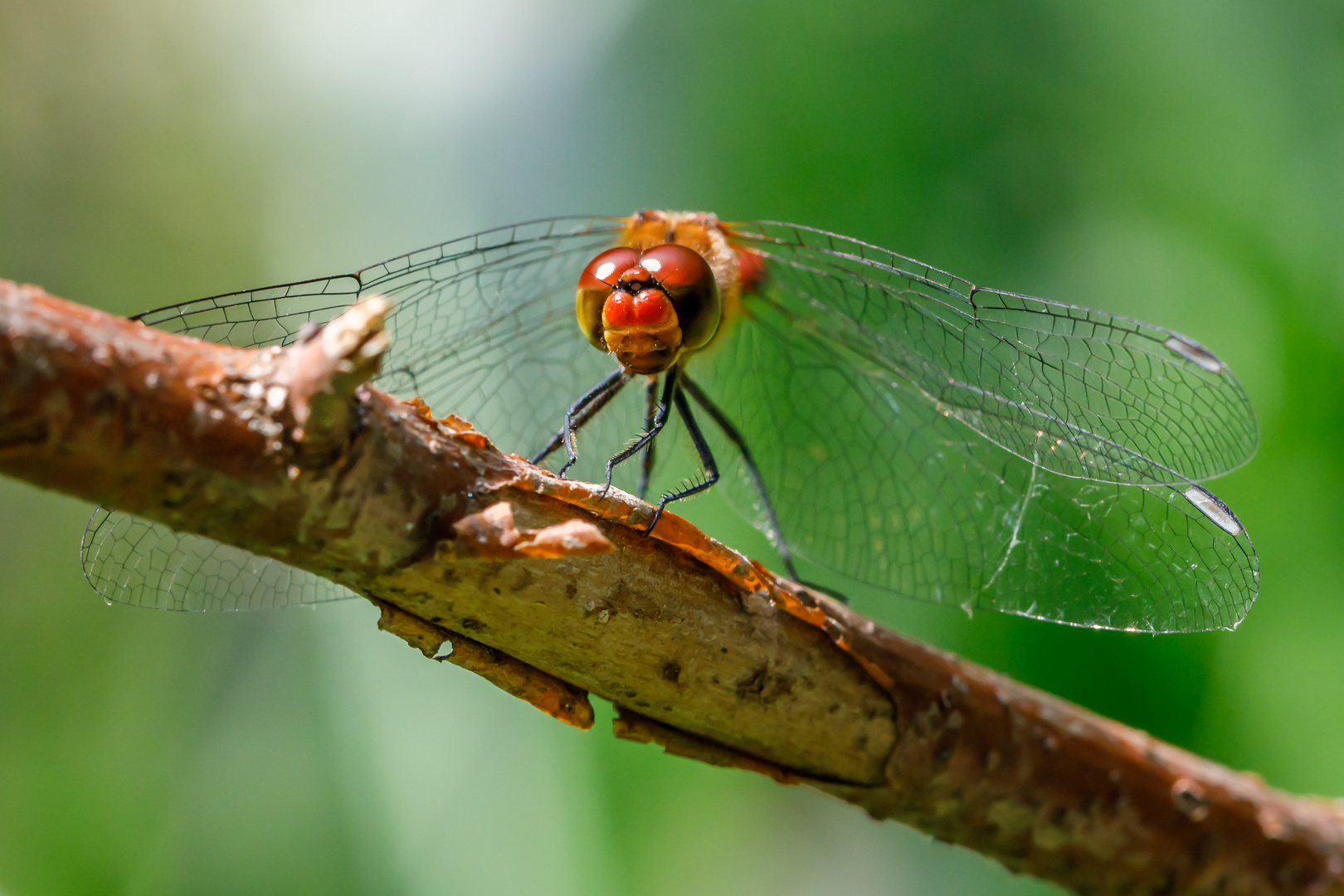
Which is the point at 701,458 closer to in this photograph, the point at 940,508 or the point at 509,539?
the point at 940,508

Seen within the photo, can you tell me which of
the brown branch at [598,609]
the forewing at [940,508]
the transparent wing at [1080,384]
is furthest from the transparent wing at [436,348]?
the transparent wing at [1080,384]

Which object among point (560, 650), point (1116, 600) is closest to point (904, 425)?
point (1116, 600)

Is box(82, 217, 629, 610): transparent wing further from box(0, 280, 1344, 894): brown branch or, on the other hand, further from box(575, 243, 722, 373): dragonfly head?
box(0, 280, 1344, 894): brown branch

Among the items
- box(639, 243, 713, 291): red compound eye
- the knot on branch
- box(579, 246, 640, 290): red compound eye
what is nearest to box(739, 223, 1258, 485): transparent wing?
box(639, 243, 713, 291): red compound eye

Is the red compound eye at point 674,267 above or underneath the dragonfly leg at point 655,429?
above

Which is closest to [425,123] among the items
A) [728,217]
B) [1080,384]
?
[728,217]

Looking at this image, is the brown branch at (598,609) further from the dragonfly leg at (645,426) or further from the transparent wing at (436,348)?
the dragonfly leg at (645,426)

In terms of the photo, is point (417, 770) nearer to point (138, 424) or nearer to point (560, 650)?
point (560, 650)
